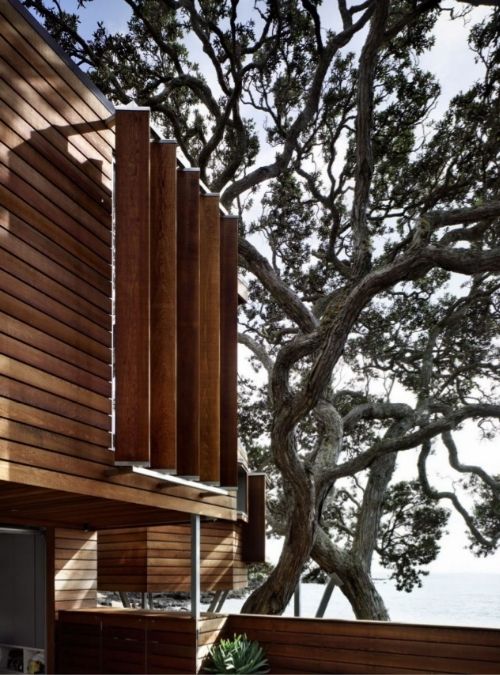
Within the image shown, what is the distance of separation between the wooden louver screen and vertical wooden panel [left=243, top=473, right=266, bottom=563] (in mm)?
5912

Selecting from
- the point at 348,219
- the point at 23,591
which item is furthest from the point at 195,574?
the point at 348,219

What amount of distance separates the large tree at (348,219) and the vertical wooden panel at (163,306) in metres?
4.29

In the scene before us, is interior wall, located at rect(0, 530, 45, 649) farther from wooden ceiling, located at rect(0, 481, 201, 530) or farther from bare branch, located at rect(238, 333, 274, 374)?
bare branch, located at rect(238, 333, 274, 374)

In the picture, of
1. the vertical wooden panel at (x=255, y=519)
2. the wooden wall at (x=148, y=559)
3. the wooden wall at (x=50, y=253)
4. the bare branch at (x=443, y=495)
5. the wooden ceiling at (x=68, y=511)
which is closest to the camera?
the wooden wall at (x=50, y=253)

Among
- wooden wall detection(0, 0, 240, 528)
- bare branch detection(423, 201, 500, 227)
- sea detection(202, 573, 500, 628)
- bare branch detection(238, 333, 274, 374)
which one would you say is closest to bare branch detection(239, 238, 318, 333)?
bare branch detection(423, 201, 500, 227)

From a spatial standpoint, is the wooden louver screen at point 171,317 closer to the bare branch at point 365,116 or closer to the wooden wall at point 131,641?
the wooden wall at point 131,641

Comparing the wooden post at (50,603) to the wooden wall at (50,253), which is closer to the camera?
the wooden wall at (50,253)

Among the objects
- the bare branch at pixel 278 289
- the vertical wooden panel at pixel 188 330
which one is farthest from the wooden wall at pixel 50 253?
the bare branch at pixel 278 289

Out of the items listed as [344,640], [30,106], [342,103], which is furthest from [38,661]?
[342,103]

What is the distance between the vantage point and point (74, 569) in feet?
30.2

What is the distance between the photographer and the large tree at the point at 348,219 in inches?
468

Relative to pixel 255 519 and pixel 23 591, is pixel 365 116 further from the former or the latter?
pixel 23 591

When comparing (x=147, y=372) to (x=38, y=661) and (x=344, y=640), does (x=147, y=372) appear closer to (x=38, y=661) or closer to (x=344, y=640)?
(x=344, y=640)

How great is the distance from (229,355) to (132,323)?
2624mm
